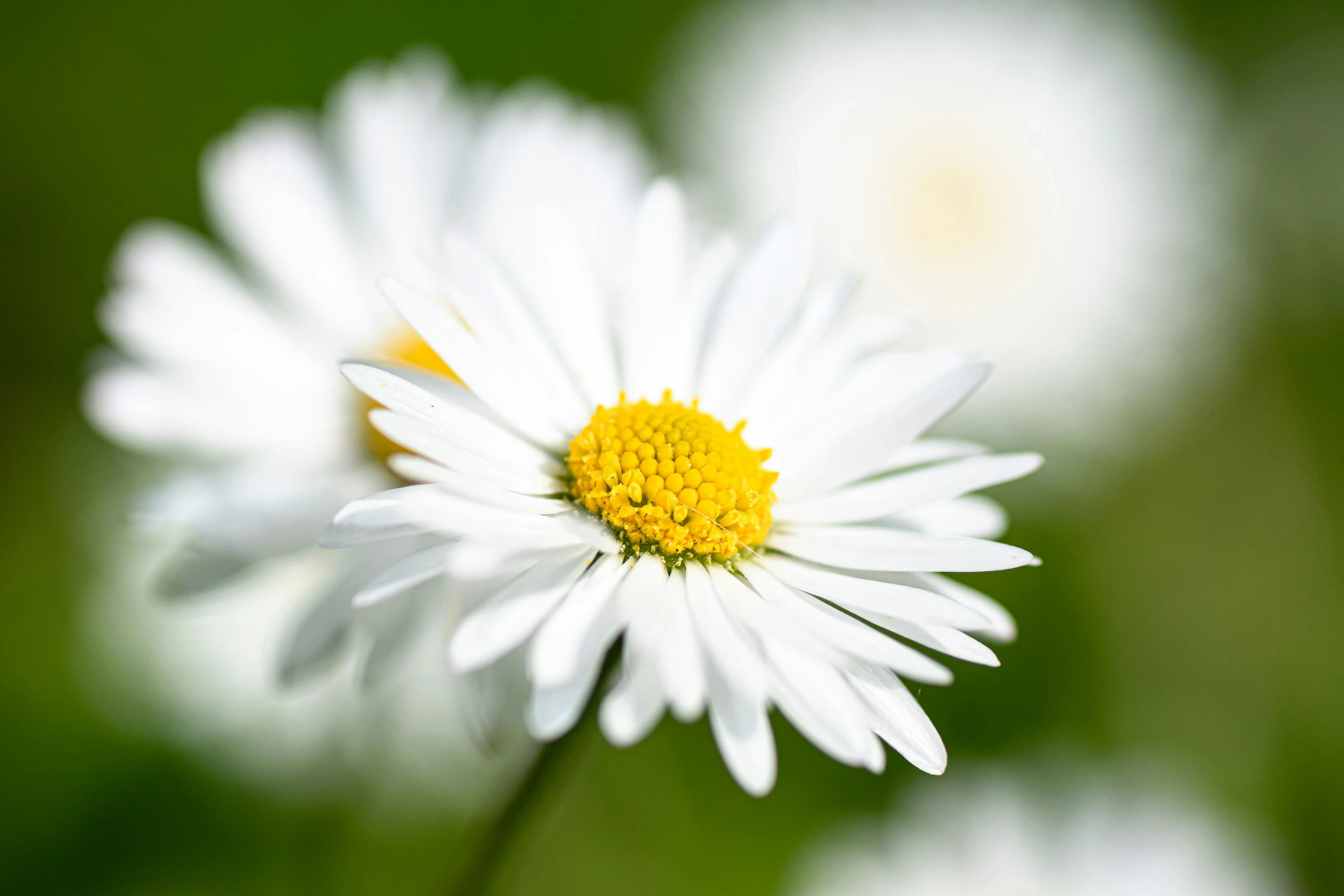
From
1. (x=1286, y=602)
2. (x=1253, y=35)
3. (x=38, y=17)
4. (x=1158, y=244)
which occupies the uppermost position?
(x=1253, y=35)

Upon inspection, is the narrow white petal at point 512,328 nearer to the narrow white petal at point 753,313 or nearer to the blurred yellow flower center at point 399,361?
the narrow white petal at point 753,313

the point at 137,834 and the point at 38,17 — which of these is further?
the point at 38,17

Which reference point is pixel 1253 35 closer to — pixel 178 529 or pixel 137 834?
pixel 178 529

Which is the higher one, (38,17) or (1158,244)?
(1158,244)

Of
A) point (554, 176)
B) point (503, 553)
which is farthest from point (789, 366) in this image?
point (554, 176)

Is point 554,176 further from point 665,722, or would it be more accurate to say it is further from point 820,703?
point 820,703

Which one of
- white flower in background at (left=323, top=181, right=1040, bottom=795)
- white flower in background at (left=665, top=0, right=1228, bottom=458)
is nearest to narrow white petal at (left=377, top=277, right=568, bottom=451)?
white flower in background at (left=323, top=181, right=1040, bottom=795)

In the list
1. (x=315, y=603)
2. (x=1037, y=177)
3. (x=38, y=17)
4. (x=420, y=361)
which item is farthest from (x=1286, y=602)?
(x=38, y=17)
